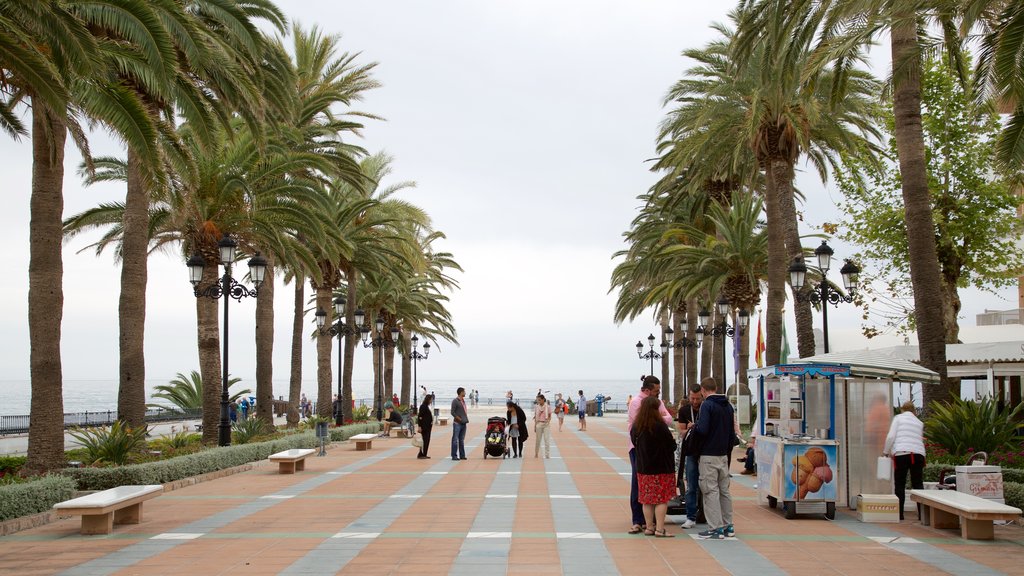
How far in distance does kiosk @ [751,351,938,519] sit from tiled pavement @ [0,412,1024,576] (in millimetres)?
402

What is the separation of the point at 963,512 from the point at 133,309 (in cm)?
1612

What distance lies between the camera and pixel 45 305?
1505 centimetres

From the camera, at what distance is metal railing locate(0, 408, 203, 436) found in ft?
106

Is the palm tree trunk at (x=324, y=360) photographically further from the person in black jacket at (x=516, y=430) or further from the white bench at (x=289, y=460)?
the white bench at (x=289, y=460)

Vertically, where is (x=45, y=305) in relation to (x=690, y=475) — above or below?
above

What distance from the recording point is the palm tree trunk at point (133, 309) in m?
19.7

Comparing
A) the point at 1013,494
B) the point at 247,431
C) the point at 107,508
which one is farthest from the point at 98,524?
the point at 247,431

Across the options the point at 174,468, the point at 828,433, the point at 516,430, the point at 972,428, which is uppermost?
the point at 828,433

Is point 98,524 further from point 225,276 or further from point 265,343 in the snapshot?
point 265,343

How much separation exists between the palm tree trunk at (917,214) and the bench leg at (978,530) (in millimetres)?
6217

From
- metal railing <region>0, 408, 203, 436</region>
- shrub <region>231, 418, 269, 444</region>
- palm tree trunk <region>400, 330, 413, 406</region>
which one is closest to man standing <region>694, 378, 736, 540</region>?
shrub <region>231, 418, 269, 444</region>

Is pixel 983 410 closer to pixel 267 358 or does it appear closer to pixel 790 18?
pixel 790 18

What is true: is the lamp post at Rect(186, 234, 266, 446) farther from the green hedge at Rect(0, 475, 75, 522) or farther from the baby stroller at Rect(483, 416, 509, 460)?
the green hedge at Rect(0, 475, 75, 522)

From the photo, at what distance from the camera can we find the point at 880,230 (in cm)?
2997
